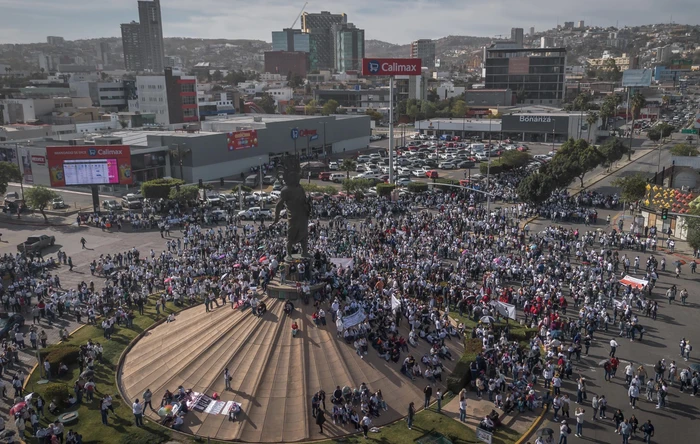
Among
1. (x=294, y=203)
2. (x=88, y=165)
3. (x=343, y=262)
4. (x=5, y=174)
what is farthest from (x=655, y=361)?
(x=5, y=174)

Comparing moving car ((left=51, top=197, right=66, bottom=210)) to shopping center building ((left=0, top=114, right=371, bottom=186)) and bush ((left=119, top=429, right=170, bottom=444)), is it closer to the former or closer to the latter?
shopping center building ((left=0, top=114, right=371, bottom=186))

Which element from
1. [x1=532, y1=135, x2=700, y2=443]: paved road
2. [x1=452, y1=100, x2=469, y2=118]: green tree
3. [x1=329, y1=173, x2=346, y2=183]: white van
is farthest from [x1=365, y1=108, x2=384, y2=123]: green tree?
[x1=532, y1=135, x2=700, y2=443]: paved road

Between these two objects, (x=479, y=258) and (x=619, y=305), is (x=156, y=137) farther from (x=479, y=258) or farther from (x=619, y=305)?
(x=619, y=305)

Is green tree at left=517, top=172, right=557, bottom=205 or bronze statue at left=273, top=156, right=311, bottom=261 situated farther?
green tree at left=517, top=172, right=557, bottom=205

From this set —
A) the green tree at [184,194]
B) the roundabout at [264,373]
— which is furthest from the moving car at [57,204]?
the roundabout at [264,373]

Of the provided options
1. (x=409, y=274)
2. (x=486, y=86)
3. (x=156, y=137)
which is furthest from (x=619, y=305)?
(x=486, y=86)
